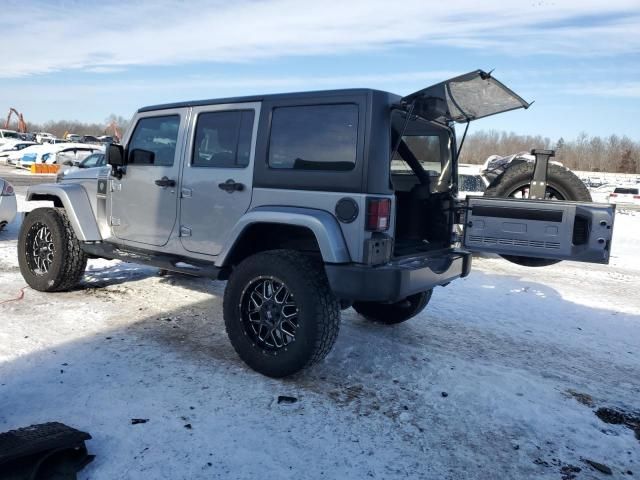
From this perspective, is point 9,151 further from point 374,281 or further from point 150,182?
point 374,281

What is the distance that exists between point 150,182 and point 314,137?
6.26 feet

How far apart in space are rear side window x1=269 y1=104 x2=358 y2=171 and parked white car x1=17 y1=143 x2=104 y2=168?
26.5 m

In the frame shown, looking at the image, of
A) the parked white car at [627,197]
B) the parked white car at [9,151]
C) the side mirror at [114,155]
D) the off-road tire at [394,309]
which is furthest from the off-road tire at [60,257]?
the parked white car at [9,151]

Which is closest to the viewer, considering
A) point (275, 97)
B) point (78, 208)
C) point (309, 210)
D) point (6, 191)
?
point (309, 210)

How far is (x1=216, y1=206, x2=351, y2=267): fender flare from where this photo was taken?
11.8 feet

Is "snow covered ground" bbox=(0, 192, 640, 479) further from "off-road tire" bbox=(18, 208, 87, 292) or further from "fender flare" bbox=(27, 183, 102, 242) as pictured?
"fender flare" bbox=(27, 183, 102, 242)

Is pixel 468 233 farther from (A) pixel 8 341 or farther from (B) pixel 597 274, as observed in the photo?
(B) pixel 597 274

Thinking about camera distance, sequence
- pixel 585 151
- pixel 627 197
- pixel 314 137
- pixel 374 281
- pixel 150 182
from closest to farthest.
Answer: pixel 374 281 < pixel 314 137 < pixel 150 182 < pixel 627 197 < pixel 585 151

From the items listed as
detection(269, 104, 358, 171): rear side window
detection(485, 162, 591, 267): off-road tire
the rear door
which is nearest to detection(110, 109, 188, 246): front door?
detection(269, 104, 358, 171): rear side window

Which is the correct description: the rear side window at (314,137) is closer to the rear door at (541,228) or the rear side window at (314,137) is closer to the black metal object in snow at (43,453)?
the rear door at (541,228)

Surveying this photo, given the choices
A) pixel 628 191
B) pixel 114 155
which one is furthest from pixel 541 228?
pixel 628 191

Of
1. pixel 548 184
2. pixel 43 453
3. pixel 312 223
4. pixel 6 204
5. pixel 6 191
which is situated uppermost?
pixel 548 184

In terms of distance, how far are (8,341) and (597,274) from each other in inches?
331

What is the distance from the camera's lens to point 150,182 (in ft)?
16.4
